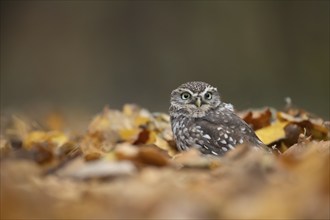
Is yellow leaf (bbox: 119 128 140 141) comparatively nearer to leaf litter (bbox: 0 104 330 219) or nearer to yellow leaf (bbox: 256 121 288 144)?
yellow leaf (bbox: 256 121 288 144)

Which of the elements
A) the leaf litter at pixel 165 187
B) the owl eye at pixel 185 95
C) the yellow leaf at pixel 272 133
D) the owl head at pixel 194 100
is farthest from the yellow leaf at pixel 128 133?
the leaf litter at pixel 165 187

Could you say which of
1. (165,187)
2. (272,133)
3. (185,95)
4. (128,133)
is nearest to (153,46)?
(185,95)

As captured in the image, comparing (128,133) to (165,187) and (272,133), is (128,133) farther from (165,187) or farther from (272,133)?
(165,187)

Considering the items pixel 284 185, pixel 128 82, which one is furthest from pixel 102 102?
pixel 284 185

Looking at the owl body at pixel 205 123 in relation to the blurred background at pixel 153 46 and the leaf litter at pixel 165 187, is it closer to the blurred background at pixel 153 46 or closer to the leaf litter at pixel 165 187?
A: the leaf litter at pixel 165 187

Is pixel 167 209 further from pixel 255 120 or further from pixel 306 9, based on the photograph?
pixel 306 9
